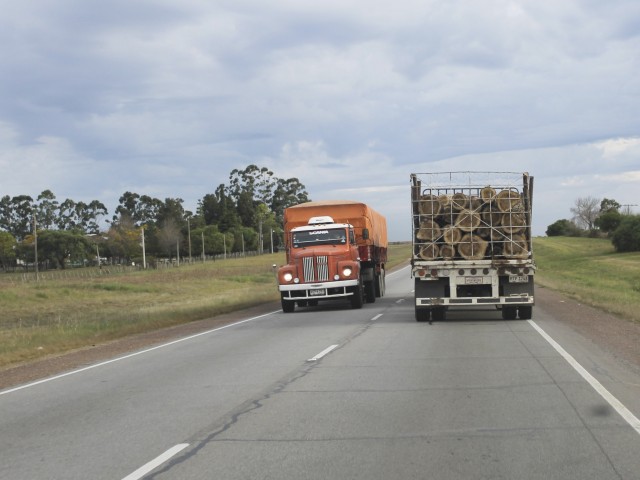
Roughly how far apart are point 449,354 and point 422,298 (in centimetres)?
598

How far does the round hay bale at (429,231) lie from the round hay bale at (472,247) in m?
0.63

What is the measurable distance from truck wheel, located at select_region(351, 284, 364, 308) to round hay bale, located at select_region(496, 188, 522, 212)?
701cm

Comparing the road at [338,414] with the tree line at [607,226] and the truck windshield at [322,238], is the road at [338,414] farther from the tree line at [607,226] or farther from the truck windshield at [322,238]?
the tree line at [607,226]

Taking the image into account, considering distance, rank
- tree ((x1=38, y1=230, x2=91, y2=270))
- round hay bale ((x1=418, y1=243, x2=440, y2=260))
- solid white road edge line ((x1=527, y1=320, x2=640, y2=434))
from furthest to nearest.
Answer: tree ((x1=38, y1=230, x2=91, y2=270)) → round hay bale ((x1=418, y1=243, x2=440, y2=260)) → solid white road edge line ((x1=527, y1=320, x2=640, y2=434))

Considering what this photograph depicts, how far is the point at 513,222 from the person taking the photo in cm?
1928

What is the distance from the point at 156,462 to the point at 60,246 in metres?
122

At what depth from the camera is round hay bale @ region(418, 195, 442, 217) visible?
19780 mm

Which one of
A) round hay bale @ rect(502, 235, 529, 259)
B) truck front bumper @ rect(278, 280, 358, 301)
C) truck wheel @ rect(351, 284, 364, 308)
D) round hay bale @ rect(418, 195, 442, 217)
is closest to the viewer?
round hay bale @ rect(502, 235, 529, 259)

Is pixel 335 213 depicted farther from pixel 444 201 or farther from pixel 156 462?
pixel 156 462

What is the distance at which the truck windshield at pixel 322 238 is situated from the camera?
2567cm

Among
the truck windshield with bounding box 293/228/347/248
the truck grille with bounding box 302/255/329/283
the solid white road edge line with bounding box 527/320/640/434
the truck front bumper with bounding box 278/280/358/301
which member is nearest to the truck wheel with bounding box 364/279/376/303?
the truck windshield with bounding box 293/228/347/248

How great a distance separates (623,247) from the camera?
90938 mm

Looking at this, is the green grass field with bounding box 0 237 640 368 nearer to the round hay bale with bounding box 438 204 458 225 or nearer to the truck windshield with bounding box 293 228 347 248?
the truck windshield with bounding box 293 228 347 248

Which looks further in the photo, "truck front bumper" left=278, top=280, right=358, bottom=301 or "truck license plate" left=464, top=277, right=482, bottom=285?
"truck front bumper" left=278, top=280, right=358, bottom=301
